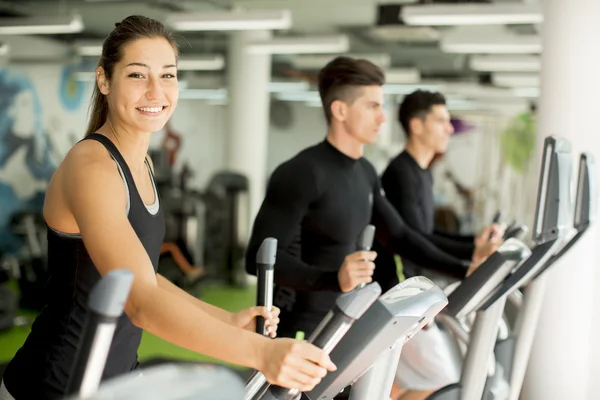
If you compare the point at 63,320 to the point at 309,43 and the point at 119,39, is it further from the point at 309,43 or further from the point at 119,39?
the point at 309,43

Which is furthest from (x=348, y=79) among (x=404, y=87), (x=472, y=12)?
(x=404, y=87)

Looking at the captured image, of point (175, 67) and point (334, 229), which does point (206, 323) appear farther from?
point (334, 229)

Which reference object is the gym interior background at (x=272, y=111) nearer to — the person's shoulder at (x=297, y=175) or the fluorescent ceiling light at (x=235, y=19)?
the fluorescent ceiling light at (x=235, y=19)

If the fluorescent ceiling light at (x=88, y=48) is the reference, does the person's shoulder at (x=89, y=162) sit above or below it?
below

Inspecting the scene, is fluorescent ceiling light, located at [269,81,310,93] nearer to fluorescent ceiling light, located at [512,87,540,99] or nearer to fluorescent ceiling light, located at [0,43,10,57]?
fluorescent ceiling light, located at [512,87,540,99]

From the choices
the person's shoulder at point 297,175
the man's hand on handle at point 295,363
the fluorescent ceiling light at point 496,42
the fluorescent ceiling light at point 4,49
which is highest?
the fluorescent ceiling light at point 496,42

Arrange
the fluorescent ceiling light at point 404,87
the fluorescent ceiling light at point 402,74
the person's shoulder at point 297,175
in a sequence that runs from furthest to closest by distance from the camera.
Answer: the fluorescent ceiling light at point 404,87 → the fluorescent ceiling light at point 402,74 → the person's shoulder at point 297,175

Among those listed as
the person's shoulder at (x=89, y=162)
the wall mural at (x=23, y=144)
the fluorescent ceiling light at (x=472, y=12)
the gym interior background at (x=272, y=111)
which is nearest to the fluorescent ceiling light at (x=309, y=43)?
the gym interior background at (x=272, y=111)

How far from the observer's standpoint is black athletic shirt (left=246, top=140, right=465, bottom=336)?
2541 mm

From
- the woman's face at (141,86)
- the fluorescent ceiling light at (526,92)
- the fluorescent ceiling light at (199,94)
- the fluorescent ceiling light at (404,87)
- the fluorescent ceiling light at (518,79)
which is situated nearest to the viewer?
the woman's face at (141,86)

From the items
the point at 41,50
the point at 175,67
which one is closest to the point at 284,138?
the point at 41,50

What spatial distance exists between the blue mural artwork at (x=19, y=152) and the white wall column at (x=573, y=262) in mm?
6502

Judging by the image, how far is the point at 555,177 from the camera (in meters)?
2.35

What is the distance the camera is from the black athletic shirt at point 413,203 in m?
3.46
